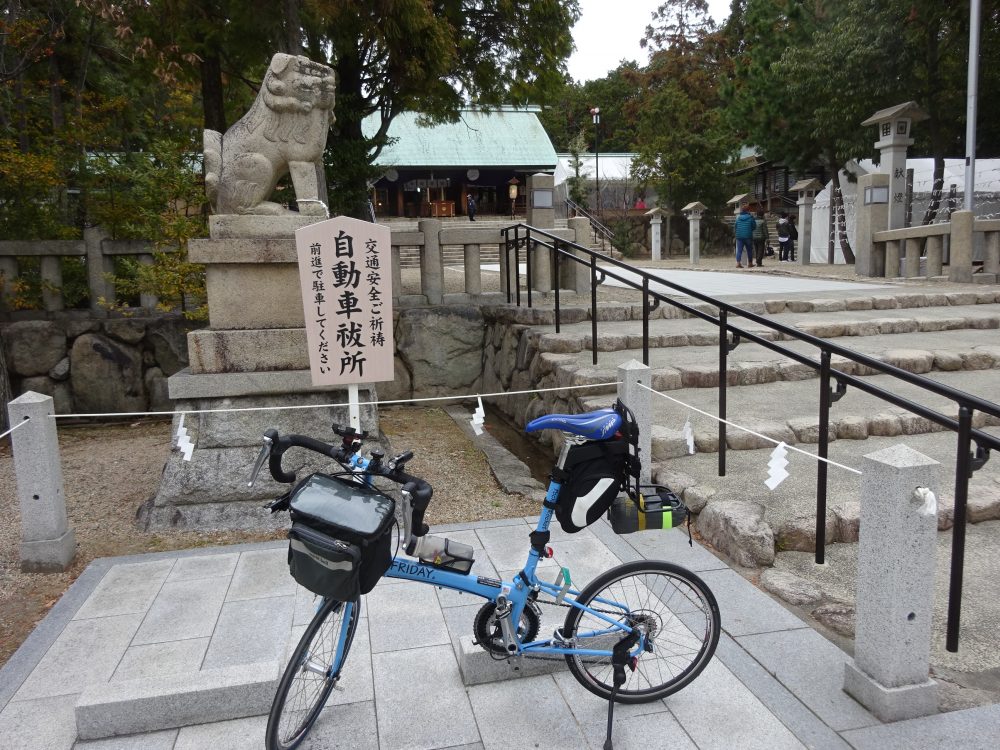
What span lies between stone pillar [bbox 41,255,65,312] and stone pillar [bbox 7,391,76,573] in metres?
5.17

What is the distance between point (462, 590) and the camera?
2.57 meters

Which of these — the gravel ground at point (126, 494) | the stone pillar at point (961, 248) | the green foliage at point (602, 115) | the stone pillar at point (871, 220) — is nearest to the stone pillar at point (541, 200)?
the gravel ground at point (126, 494)

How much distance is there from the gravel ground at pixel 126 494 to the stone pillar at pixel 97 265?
161 centimetres

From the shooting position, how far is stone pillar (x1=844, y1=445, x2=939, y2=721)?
2.43m

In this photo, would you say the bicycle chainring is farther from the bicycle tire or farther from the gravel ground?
the gravel ground

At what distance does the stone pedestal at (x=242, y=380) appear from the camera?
4.98 metres

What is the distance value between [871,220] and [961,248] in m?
1.95

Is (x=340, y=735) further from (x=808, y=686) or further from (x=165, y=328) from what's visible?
(x=165, y=328)

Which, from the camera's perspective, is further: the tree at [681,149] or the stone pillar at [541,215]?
the tree at [681,149]

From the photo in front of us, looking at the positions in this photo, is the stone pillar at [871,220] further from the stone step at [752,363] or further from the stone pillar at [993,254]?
the stone step at [752,363]

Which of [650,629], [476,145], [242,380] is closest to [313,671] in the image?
[650,629]

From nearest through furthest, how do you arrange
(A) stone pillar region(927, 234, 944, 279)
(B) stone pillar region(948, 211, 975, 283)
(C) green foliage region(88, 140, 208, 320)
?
(C) green foliage region(88, 140, 208, 320) → (B) stone pillar region(948, 211, 975, 283) → (A) stone pillar region(927, 234, 944, 279)

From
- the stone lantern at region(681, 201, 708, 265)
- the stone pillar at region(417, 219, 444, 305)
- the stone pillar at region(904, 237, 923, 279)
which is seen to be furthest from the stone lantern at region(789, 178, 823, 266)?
the stone pillar at region(417, 219, 444, 305)

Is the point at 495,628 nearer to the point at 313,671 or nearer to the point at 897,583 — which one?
the point at 313,671
